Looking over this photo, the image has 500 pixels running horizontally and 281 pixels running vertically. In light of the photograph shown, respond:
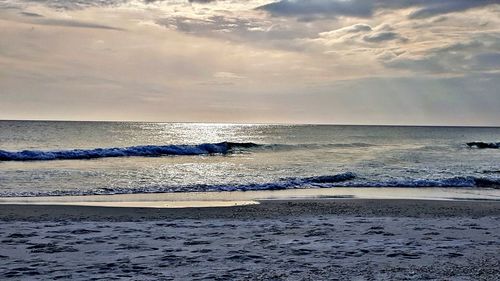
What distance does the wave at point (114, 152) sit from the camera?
3516 centimetres

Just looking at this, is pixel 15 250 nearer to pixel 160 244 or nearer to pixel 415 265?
pixel 160 244

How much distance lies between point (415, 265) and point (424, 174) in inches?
859

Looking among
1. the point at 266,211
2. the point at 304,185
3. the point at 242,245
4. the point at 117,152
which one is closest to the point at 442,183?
the point at 304,185

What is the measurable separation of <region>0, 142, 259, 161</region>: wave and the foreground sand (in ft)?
78.6

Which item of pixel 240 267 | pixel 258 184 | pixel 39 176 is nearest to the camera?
pixel 240 267

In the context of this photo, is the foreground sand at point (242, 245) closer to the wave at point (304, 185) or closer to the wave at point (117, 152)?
the wave at point (304, 185)

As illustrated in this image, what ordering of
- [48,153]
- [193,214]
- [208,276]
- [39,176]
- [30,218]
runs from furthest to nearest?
[48,153], [39,176], [193,214], [30,218], [208,276]

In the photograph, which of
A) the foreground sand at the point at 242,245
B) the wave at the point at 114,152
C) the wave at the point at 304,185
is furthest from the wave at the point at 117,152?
the foreground sand at the point at 242,245

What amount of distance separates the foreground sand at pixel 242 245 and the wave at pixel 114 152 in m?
24.0

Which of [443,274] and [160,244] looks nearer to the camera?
[443,274]

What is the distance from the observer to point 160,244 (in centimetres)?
875

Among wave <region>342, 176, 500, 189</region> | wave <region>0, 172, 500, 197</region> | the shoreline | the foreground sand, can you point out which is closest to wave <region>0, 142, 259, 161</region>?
wave <region>0, 172, 500, 197</region>

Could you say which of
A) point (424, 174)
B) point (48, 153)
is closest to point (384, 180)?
point (424, 174)

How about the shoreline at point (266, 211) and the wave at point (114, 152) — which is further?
the wave at point (114, 152)
